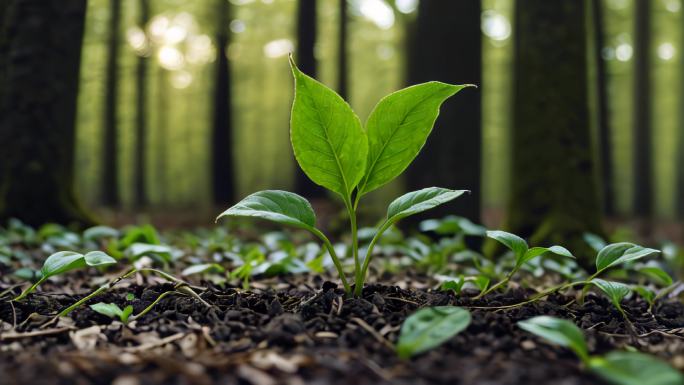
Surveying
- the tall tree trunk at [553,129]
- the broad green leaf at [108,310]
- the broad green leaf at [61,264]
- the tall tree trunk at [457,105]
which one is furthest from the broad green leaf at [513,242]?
the tall tree trunk at [457,105]

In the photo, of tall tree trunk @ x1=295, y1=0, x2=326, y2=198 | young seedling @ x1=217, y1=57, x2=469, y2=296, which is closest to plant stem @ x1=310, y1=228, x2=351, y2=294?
young seedling @ x1=217, y1=57, x2=469, y2=296

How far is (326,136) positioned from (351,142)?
89 mm

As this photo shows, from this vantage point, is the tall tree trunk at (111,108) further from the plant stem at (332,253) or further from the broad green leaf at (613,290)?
the broad green leaf at (613,290)

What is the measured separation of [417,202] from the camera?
1.89m

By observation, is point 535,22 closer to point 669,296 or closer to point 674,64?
point 669,296

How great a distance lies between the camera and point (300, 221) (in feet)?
5.98

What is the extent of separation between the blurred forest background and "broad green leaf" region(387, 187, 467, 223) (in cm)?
252

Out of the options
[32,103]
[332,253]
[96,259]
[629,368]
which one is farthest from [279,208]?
[32,103]

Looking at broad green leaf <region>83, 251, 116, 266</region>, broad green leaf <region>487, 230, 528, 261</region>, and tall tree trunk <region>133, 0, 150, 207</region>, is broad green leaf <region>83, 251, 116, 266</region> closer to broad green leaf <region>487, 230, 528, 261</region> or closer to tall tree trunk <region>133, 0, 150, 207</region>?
broad green leaf <region>487, 230, 528, 261</region>

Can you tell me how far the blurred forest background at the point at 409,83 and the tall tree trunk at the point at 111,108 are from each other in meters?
0.03

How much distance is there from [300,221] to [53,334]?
892mm

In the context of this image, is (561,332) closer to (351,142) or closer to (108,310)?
(351,142)

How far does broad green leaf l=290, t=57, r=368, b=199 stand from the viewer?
180 cm

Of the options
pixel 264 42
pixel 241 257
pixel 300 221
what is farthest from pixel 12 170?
pixel 264 42
